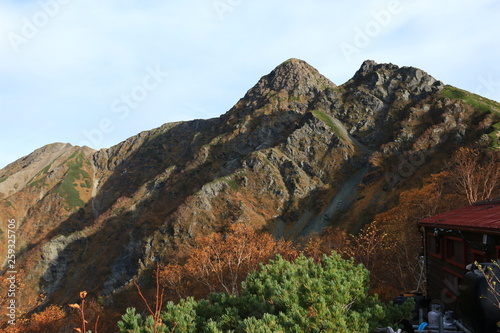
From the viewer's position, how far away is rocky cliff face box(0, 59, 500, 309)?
292ft

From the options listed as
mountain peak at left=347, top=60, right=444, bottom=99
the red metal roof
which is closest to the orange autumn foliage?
the red metal roof

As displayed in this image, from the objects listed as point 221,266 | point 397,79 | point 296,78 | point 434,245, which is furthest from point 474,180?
point 296,78

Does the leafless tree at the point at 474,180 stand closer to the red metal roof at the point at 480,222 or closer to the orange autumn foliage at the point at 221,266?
the red metal roof at the point at 480,222

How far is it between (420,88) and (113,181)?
167952 millimetres

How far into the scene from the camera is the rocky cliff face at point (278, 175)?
8900 cm

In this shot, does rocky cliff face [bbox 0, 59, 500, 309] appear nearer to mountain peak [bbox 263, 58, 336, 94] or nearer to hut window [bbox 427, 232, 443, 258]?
mountain peak [bbox 263, 58, 336, 94]

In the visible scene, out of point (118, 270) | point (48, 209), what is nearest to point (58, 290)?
point (118, 270)

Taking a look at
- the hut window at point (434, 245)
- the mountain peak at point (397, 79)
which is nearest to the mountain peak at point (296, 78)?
the mountain peak at point (397, 79)

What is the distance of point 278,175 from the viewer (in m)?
106

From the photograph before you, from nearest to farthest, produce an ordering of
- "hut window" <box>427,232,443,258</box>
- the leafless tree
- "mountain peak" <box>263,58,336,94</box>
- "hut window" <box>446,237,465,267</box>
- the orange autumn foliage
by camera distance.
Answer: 1. "hut window" <box>446,237,465,267</box>
2. "hut window" <box>427,232,443,258</box>
3. the leafless tree
4. the orange autumn foliage
5. "mountain peak" <box>263,58,336,94</box>

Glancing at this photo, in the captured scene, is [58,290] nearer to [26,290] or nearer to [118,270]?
[26,290]

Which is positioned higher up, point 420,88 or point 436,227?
point 420,88

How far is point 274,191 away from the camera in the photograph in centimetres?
10194

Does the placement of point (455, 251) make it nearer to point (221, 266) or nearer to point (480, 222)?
point (480, 222)
